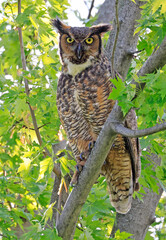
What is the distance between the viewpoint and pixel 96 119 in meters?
2.88

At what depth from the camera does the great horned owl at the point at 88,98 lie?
2834 mm

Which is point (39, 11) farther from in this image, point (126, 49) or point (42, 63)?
point (126, 49)

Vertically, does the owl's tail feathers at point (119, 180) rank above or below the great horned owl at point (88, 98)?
below

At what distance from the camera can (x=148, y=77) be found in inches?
70.6

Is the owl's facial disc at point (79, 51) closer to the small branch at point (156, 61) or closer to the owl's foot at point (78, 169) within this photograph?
the owl's foot at point (78, 169)

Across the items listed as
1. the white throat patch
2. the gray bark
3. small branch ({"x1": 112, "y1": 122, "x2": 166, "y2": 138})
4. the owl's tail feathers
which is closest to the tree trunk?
the gray bark

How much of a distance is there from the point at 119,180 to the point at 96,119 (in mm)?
754

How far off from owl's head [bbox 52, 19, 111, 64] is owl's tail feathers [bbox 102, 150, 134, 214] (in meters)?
0.91

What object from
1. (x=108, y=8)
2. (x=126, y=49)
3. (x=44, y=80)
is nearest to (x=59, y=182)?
(x=44, y=80)

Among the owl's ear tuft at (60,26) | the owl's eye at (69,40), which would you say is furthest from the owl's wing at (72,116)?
the owl's ear tuft at (60,26)

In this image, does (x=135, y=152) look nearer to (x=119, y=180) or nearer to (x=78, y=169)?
(x=119, y=180)

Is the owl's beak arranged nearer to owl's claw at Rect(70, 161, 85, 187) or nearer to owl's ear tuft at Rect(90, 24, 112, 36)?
owl's ear tuft at Rect(90, 24, 112, 36)

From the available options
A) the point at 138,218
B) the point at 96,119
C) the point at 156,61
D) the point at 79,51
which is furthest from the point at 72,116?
the point at 138,218

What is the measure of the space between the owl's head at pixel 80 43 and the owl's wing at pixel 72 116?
18 cm
